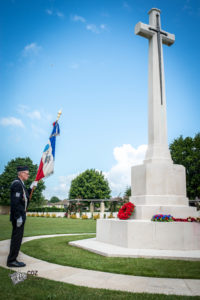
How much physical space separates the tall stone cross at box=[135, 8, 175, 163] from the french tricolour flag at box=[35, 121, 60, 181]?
12.7 ft

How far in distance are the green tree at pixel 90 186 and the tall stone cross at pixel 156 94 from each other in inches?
1876

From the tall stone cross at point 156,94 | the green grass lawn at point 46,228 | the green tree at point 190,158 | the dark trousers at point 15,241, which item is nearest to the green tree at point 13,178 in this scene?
the green tree at point 190,158

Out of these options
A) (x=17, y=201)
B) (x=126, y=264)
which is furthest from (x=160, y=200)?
(x=17, y=201)

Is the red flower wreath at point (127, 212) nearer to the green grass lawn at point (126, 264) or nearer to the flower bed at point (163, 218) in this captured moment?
the flower bed at point (163, 218)

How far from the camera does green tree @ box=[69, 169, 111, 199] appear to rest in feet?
185

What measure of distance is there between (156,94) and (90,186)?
4800 cm

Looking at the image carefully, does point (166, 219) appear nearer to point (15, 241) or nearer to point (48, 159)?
point (48, 159)

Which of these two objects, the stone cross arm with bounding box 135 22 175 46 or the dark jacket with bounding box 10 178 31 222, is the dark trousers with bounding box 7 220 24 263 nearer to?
the dark jacket with bounding box 10 178 31 222

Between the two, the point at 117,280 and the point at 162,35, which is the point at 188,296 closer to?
the point at 117,280

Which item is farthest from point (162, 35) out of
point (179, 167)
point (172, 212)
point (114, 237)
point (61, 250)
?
point (61, 250)

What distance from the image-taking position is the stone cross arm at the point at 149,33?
10.2 m

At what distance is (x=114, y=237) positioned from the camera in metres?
7.99

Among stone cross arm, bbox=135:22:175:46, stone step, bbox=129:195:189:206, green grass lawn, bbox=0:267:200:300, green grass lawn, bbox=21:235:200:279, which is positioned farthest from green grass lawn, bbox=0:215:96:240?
stone cross arm, bbox=135:22:175:46

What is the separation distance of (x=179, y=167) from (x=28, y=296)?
6919 millimetres
